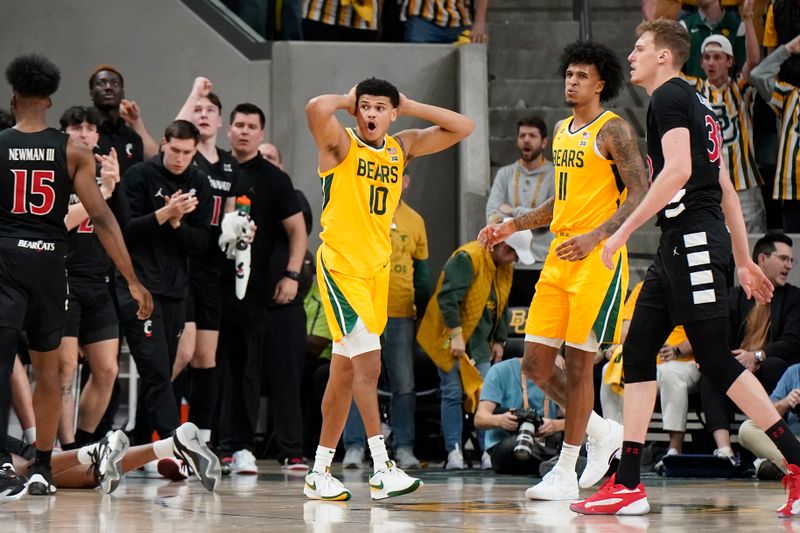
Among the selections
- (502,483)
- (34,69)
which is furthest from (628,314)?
(34,69)

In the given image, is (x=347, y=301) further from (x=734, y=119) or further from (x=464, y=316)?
(x=734, y=119)

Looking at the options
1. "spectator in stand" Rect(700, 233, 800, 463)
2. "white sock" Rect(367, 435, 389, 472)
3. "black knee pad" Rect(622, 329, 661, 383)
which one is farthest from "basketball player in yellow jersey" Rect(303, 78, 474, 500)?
"spectator in stand" Rect(700, 233, 800, 463)

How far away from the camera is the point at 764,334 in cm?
945

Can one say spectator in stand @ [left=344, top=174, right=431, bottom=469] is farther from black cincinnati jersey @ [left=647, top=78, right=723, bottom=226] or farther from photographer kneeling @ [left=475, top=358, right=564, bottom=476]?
black cincinnati jersey @ [left=647, top=78, right=723, bottom=226]

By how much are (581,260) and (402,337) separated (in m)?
3.55

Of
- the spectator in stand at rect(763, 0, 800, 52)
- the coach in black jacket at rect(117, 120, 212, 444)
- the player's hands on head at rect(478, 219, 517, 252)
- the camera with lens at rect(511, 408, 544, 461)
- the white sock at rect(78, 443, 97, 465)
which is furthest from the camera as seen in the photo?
the spectator in stand at rect(763, 0, 800, 52)

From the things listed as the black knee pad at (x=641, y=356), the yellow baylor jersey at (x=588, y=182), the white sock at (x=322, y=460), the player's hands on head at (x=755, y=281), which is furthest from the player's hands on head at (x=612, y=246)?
the white sock at (x=322, y=460)

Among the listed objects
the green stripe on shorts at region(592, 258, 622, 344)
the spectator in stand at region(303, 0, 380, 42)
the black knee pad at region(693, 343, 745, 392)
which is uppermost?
the spectator in stand at region(303, 0, 380, 42)

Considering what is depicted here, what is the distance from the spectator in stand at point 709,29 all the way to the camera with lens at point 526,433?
14.2ft

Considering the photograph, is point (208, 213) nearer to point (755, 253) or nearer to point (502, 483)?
point (502, 483)

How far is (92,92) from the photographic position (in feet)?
29.9

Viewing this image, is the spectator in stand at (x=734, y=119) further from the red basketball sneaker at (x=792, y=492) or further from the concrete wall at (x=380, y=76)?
the red basketball sneaker at (x=792, y=492)

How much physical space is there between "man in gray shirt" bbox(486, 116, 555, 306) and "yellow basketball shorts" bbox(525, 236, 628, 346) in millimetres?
4063

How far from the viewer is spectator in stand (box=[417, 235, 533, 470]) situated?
969cm
